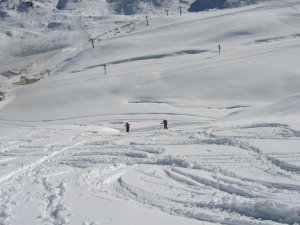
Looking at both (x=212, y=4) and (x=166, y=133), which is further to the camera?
(x=212, y=4)

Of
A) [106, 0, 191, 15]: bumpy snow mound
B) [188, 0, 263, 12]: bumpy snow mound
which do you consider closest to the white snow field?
[188, 0, 263, 12]: bumpy snow mound

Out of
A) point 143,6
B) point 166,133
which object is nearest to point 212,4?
point 143,6

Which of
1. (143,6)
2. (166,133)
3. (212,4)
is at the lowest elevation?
(166,133)

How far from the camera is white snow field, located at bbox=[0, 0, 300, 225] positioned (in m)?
8.47

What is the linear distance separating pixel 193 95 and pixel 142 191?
2368 centimetres

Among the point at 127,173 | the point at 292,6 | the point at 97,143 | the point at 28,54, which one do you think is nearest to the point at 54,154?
the point at 97,143

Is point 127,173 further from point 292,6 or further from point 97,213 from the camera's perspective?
point 292,6

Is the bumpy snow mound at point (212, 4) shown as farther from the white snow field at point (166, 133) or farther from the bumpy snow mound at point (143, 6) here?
the white snow field at point (166, 133)

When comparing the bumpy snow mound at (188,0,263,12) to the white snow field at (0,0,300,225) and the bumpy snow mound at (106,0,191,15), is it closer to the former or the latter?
the bumpy snow mound at (106,0,191,15)

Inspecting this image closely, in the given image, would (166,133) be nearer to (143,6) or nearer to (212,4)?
(212,4)

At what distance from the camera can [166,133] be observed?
15.9 metres

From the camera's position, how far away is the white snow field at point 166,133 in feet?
27.8

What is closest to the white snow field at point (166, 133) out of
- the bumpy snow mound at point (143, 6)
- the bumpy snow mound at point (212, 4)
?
the bumpy snow mound at point (212, 4)

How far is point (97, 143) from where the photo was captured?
15469 mm
